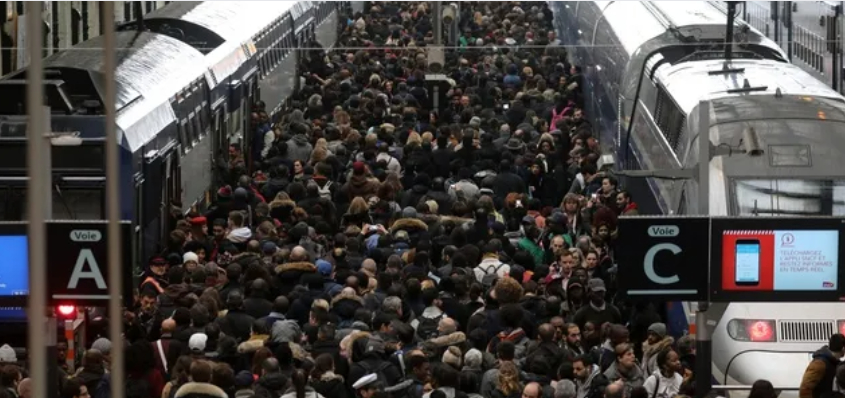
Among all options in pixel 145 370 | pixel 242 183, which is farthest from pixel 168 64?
pixel 145 370

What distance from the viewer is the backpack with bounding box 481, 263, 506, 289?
50.9ft

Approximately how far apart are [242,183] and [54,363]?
362 inches

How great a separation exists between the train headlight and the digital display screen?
6.90ft

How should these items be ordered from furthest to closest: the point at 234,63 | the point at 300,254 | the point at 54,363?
the point at 234,63 < the point at 300,254 < the point at 54,363

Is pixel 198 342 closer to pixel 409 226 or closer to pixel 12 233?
pixel 12 233

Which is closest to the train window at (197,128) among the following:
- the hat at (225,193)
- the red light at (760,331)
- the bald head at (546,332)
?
the hat at (225,193)

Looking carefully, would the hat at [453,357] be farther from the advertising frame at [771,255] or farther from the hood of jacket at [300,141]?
the hood of jacket at [300,141]

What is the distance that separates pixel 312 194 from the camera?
19.6m

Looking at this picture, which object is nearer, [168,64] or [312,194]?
[312,194]

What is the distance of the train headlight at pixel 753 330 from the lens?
46.7 feet

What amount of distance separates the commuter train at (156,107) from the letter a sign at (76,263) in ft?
16.9

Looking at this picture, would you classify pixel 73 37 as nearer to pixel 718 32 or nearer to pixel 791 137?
pixel 718 32

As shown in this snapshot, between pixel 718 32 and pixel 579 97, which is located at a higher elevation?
pixel 718 32

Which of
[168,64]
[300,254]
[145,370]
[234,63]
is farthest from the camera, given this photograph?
[234,63]
